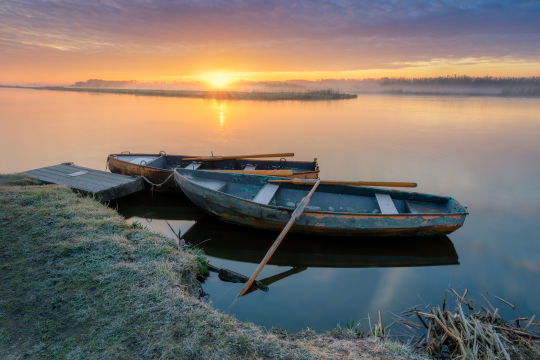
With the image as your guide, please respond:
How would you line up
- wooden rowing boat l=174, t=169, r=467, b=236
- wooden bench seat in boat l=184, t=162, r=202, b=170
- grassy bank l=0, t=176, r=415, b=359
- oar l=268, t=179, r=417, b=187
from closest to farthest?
grassy bank l=0, t=176, r=415, b=359 < wooden rowing boat l=174, t=169, r=467, b=236 < oar l=268, t=179, r=417, b=187 < wooden bench seat in boat l=184, t=162, r=202, b=170

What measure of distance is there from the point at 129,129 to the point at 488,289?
94.0 ft

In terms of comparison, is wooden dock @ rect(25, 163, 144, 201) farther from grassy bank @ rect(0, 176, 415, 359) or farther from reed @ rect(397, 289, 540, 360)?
reed @ rect(397, 289, 540, 360)

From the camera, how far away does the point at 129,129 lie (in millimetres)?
28359

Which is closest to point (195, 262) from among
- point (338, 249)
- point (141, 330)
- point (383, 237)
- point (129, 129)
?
point (141, 330)

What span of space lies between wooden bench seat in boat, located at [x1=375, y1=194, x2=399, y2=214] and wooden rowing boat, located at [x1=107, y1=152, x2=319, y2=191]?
2.50 meters

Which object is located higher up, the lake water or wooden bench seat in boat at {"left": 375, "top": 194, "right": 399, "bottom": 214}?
wooden bench seat in boat at {"left": 375, "top": 194, "right": 399, "bottom": 214}

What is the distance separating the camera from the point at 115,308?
4.34 metres

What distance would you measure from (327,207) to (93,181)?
7.49m

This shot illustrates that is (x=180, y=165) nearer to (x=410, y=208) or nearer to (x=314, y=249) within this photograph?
(x=314, y=249)

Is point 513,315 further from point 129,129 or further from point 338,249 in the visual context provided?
point 129,129

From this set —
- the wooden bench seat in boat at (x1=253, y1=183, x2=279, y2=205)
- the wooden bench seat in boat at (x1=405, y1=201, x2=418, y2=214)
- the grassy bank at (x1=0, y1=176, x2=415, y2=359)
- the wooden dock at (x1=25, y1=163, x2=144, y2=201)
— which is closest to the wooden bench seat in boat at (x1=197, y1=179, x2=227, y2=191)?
the wooden bench seat in boat at (x1=253, y1=183, x2=279, y2=205)

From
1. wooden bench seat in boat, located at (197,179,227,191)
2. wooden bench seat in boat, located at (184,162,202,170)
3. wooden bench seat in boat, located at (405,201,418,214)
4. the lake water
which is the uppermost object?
wooden bench seat in boat, located at (184,162,202,170)

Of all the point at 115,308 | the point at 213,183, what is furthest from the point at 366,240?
the point at 115,308

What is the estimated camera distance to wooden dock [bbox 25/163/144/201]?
9453 millimetres
